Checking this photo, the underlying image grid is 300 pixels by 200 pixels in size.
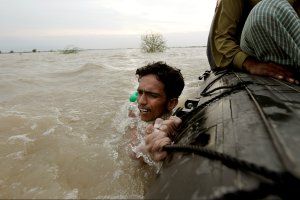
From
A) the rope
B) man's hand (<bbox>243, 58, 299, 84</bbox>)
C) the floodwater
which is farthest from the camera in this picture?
man's hand (<bbox>243, 58, 299, 84</bbox>)

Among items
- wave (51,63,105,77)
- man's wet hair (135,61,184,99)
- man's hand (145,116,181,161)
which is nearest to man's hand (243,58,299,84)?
man's wet hair (135,61,184,99)

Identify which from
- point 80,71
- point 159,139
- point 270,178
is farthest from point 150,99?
point 80,71

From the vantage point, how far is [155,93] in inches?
106

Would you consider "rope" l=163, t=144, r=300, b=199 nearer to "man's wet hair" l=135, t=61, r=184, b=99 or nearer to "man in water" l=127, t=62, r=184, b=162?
"man in water" l=127, t=62, r=184, b=162

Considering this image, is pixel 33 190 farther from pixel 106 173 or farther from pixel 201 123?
pixel 201 123

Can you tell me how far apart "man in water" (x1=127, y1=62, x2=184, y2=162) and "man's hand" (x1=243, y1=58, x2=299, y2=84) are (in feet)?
2.34

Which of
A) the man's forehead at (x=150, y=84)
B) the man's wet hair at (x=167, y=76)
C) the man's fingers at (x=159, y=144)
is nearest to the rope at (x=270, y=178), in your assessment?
the man's fingers at (x=159, y=144)

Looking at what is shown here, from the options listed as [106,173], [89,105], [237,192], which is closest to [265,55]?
[106,173]

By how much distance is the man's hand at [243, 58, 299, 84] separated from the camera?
2143mm

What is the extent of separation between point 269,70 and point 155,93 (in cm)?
95

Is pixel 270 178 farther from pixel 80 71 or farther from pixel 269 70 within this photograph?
pixel 80 71

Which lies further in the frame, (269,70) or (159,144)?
(269,70)

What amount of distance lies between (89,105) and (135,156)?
2.35 metres

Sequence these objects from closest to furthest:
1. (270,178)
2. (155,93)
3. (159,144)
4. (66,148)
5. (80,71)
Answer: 1. (270,178)
2. (159,144)
3. (66,148)
4. (155,93)
5. (80,71)
